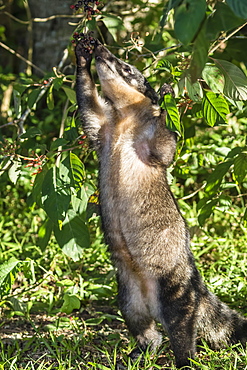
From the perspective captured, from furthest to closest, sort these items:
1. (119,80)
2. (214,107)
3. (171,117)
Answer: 1. (119,80)
2. (214,107)
3. (171,117)

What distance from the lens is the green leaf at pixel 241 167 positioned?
12.1ft

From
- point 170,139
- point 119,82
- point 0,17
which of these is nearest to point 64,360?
point 170,139

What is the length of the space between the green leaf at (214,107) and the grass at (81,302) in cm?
145

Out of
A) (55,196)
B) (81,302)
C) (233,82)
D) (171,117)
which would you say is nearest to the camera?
(171,117)

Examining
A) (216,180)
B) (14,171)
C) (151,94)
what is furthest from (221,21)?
(14,171)

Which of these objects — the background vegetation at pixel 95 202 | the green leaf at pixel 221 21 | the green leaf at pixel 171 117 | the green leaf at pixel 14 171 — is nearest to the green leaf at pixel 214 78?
the background vegetation at pixel 95 202

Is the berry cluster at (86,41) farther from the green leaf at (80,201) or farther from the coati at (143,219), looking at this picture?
the green leaf at (80,201)

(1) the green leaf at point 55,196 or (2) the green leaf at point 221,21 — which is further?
(1) the green leaf at point 55,196

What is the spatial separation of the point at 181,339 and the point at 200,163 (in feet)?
6.12

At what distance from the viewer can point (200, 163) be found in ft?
15.9

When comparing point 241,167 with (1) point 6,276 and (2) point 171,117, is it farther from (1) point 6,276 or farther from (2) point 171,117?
(1) point 6,276

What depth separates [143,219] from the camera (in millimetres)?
3518

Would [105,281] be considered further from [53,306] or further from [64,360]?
[64,360]

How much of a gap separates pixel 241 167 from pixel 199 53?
69.8 inches
